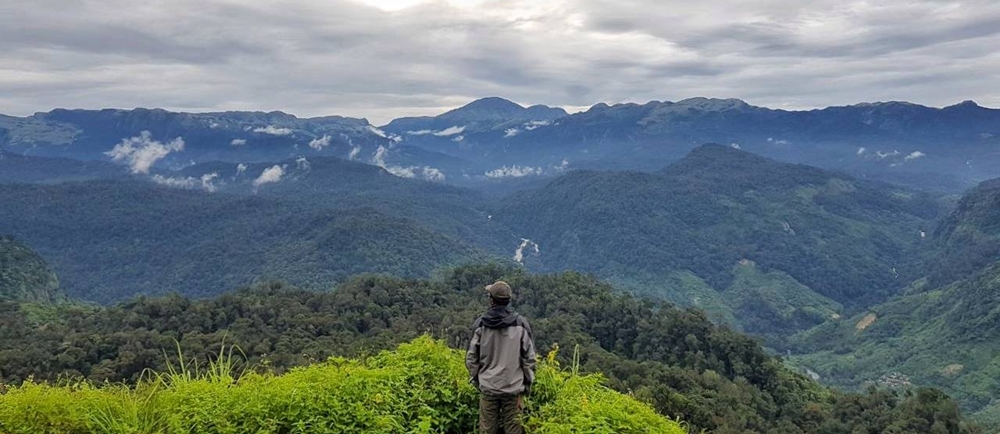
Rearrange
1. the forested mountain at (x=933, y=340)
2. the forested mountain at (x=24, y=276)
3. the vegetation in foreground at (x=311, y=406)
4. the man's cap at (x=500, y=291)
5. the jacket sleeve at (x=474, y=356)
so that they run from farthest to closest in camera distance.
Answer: the forested mountain at (x=24, y=276) < the forested mountain at (x=933, y=340) < the jacket sleeve at (x=474, y=356) < the man's cap at (x=500, y=291) < the vegetation in foreground at (x=311, y=406)

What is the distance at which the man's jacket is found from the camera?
8.45 m

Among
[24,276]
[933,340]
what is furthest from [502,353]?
[933,340]

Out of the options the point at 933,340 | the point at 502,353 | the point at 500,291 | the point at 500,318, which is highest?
the point at 500,291

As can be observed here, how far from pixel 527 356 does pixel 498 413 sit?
3.08 feet

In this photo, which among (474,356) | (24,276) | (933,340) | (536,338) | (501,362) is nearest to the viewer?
(501,362)

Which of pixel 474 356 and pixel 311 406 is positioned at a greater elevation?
pixel 474 356

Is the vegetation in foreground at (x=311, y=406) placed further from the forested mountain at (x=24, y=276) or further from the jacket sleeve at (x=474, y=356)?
the forested mountain at (x=24, y=276)

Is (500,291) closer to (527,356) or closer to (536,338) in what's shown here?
(527,356)

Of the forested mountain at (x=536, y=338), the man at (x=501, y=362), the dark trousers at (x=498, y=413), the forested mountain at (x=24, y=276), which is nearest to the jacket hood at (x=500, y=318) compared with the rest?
the man at (x=501, y=362)

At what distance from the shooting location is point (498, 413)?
343 inches

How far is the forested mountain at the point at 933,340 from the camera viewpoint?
3866 inches

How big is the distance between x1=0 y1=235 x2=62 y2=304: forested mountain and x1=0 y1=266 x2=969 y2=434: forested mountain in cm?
3285

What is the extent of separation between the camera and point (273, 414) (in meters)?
8.17

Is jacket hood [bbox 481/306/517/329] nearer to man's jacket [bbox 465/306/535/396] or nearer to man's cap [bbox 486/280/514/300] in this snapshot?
man's jacket [bbox 465/306/535/396]
